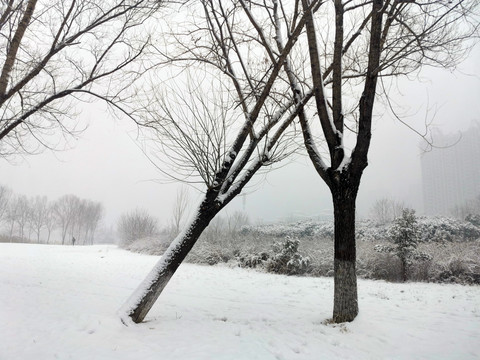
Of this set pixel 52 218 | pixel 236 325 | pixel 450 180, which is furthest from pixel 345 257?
pixel 52 218

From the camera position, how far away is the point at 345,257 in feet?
14.9

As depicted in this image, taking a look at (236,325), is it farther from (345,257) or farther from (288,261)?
(288,261)

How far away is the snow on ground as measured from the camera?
3523 millimetres

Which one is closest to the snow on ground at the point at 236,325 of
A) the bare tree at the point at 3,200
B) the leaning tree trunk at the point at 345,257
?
the leaning tree trunk at the point at 345,257

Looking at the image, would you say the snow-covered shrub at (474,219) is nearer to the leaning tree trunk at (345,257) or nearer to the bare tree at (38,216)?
the leaning tree trunk at (345,257)

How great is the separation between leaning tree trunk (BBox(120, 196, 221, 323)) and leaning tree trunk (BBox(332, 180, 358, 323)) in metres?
1.87

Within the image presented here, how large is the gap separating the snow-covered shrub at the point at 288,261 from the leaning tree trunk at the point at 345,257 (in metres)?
6.91

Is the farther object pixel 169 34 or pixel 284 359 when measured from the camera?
→ pixel 169 34

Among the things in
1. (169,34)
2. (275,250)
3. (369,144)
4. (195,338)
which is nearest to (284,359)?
(195,338)

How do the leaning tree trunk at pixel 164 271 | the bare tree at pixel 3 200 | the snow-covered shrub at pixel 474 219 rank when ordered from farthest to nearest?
the bare tree at pixel 3 200 → the snow-covered shrub at pixel 474 219 → the leaning tree trunk at pixel 164 271

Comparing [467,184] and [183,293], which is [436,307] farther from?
[467,184]

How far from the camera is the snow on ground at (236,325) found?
11.6ft

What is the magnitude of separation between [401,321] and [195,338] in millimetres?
3460

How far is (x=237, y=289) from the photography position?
27.9 ft
